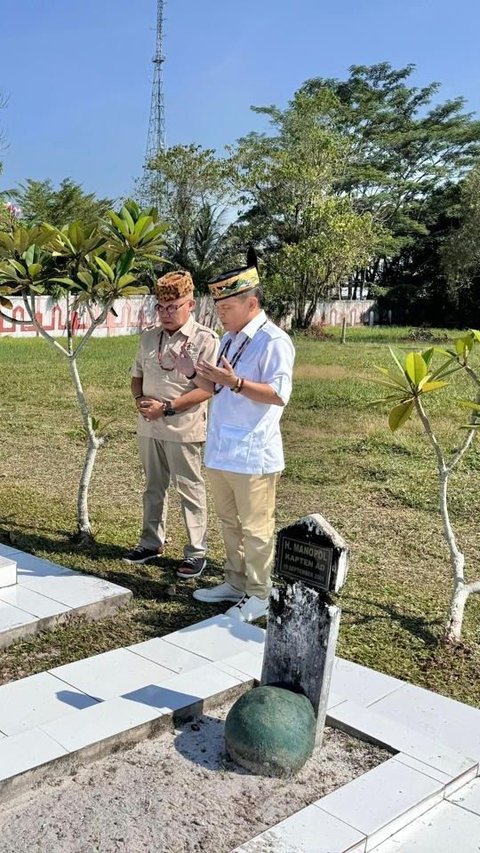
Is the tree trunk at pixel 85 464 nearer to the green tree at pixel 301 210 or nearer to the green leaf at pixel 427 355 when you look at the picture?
the green leaf at pixel 427 355

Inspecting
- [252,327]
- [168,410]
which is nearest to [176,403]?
[168,410]

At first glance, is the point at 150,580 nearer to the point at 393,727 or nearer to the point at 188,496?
the point at 188,496

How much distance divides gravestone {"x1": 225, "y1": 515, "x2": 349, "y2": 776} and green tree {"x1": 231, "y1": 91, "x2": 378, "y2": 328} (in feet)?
81.2

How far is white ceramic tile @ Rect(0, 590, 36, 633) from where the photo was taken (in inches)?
142

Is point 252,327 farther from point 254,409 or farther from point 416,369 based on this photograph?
point 416,369

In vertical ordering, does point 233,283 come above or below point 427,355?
above

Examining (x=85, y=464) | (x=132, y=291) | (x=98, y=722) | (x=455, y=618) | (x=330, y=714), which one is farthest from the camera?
(x=85, y=464)

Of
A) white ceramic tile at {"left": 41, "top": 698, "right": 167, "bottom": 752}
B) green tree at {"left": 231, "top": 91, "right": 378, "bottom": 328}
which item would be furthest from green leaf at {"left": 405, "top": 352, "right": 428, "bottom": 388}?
green tree at {"left": 231, "top": 91, "right": 378, "bottom": 328}

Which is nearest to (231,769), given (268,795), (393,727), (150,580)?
(268,795)

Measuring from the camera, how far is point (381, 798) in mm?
2373

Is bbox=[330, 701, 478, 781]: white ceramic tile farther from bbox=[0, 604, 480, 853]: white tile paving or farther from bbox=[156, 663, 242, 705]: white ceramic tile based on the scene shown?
bbox=[156, 663, 242, 705]: white ceramic tile

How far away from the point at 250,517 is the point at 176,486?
2.34 feet

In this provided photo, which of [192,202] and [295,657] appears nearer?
[295,657]

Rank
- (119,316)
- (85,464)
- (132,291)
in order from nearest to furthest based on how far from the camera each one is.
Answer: (132,291), (85,464), (119,316)
